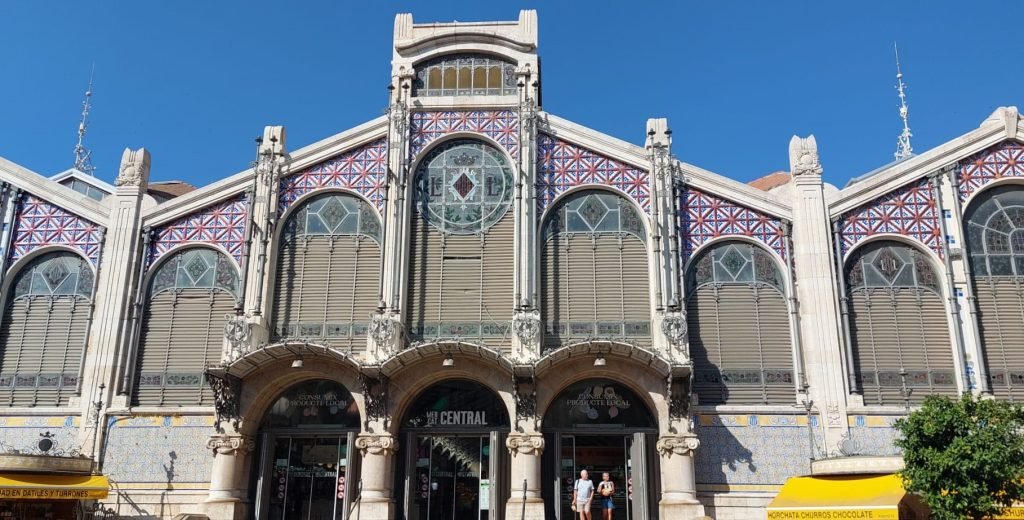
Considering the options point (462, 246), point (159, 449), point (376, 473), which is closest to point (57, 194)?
point (159, 449)

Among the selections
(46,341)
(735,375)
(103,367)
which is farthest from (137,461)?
(735,375)

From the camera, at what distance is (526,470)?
79.5 feet

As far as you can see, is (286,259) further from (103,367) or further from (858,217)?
(858,217)

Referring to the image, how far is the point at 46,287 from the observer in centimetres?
2795

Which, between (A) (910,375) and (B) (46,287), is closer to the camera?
(A) (910,375)

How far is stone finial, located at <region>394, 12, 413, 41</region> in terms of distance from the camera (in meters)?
30.1

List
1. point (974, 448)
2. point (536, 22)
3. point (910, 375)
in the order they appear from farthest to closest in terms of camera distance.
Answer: point (536, 22), point (910, 375), point (974, 448)

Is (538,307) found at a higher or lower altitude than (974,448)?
higher

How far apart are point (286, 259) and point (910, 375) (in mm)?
19100

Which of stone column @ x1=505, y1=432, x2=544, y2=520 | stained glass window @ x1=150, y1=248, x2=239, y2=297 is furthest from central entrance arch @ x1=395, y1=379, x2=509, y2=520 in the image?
stained glass window @ x1=150, y1=248, x2=239, y2=297

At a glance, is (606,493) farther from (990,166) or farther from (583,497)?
(990,166)

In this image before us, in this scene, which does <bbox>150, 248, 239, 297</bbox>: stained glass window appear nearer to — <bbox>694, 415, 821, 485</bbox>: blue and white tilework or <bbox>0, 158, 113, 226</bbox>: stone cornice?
<bbox>0, 158, 113, 226</bbox>: stone cornice

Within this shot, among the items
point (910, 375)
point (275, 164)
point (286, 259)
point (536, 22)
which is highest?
point (536, 22)

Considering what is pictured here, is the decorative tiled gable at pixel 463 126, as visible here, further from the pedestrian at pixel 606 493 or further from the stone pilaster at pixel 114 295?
the pedestrian at pixel 606 493
